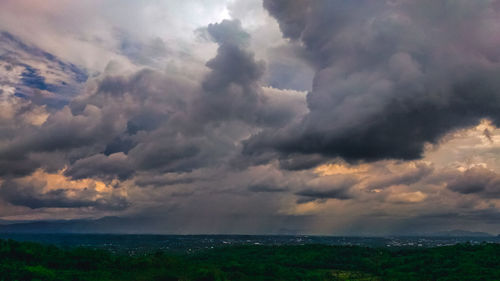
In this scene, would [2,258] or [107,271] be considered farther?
[107,271]

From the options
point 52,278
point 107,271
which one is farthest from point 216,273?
point 52,278

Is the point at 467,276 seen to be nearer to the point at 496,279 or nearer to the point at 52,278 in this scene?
the point at 496,279

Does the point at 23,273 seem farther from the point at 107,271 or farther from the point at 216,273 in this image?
the point at 216,273

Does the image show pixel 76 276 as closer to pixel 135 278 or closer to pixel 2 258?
pixel 135 278

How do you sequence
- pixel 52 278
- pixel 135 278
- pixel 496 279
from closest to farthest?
pixel 52 278 < pixel 496 279 < pixel 135 278

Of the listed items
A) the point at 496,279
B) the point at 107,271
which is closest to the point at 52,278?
the point at 107,271

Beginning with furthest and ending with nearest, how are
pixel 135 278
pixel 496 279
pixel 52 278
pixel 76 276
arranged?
pixel 135 278 < pixel 496 279 < pixel 76 276 < pixel 52 278

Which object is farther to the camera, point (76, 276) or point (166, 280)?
point (166, 280)

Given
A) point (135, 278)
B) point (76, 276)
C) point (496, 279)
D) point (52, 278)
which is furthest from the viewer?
point (135, 278)
